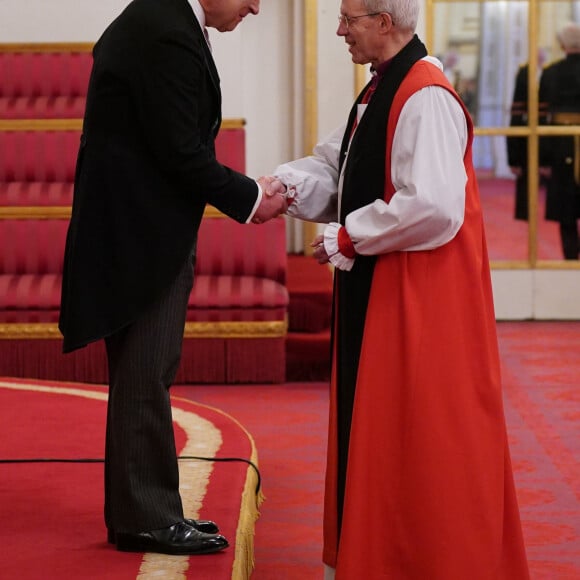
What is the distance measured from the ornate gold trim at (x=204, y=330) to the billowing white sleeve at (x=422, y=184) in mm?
2749

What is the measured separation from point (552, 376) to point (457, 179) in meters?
3.12

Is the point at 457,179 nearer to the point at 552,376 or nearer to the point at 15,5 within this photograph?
the point at 552,376

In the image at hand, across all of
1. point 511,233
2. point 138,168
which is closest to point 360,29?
point 138,168

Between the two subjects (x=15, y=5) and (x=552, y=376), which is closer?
(x=552, y=376)

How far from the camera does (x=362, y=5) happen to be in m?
2.48

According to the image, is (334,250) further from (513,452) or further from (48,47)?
(48,47)

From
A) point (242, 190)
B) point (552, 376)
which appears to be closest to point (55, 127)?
point (552, 376)

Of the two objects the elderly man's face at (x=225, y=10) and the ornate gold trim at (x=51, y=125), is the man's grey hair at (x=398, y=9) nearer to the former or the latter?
the elderly man's face at (x=225, y=10)

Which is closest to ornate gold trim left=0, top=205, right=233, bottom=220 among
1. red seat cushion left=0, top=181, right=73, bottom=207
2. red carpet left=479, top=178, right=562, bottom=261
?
red seat cushion left=0, top=181, right=73, bottom=207

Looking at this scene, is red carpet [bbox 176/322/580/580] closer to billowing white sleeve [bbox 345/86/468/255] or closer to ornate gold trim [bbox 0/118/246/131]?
billowing white sleeve [bbox 345/86/468/255]

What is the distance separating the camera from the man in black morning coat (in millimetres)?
2408

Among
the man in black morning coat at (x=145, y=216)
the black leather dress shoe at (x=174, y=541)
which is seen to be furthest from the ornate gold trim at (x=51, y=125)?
the black leather dress shoe at (x=174, y=541)

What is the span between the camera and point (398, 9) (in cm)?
248

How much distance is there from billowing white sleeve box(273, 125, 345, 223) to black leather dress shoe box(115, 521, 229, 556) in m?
0.73
